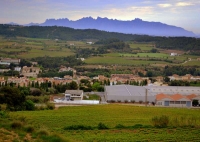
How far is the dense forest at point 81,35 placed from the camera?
8050 cm

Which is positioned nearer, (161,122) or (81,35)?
(161,122)

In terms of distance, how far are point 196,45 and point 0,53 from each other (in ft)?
160

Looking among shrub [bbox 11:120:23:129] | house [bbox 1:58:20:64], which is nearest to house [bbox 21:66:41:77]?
house [bbox 1:58:20:64]

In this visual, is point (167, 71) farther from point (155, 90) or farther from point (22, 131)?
point (22, 131)

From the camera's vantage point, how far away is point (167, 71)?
1991 inches

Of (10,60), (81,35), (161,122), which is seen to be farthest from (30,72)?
(81,35)

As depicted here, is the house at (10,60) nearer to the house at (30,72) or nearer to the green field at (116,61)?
the house at (30,72)

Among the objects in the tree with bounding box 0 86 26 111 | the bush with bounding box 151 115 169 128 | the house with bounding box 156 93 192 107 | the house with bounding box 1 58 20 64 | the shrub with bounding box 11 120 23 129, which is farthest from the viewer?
the house with bounding box 1 58 20 64

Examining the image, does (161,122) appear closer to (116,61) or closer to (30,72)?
(30,72)

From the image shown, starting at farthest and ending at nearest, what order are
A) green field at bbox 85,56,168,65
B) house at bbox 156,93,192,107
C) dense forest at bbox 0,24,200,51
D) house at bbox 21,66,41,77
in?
1. dense forest at bbox 0,24,200,51
2. green field at bbox 85,56,168,65
3. house at bbox 21,66,41,77
4. house at bbox 156,93,192,107

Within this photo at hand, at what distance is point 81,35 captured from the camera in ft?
384

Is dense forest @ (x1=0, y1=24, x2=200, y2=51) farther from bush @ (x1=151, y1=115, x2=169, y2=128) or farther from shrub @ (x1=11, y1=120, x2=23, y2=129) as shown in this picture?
shrub @ (x1=11, y1=120, x2=23, y2=129)

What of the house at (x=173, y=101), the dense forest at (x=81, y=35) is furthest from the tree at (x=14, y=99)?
the dense forest at (x=81, y=35)

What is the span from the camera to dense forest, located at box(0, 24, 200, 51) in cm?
8050
